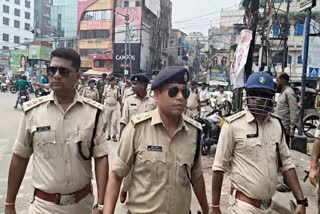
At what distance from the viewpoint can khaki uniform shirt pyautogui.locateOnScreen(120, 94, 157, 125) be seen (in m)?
5.79

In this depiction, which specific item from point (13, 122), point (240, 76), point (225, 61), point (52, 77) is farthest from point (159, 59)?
point (52, 77)

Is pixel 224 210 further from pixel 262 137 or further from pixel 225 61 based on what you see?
pixel 225 61

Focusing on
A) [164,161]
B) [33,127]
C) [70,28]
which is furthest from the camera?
[70,28]

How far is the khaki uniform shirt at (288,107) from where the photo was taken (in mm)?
6043

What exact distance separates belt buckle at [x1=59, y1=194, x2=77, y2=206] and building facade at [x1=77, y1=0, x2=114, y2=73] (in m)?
48.5

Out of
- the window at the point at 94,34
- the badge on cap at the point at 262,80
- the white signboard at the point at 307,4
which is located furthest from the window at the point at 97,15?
the badge on cap at the point at 262,80

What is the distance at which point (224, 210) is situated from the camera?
196 inches

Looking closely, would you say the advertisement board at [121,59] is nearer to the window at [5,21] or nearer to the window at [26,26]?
the window at [5,21]

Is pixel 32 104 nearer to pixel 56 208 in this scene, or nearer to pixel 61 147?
pixel 61 147

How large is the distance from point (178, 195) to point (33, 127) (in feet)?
3.47

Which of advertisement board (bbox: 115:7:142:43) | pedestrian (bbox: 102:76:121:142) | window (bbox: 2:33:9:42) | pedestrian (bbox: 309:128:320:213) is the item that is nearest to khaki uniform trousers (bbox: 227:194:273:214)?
pedestrian (bbox: 309:128:320:213)

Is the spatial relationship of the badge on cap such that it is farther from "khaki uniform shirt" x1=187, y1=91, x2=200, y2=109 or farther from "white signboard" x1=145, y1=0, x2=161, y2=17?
"white signboard" x1=145, y1=0, x2=161, y2=17

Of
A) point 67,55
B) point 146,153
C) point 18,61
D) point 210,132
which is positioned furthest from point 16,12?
point 146,153

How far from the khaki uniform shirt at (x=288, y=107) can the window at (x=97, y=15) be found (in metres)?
48.4
